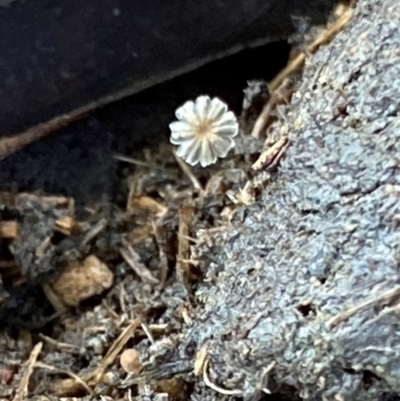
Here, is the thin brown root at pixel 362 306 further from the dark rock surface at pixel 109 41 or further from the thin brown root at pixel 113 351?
the dark rock surface at pixel 109 41

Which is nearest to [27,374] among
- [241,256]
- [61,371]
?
[61,371]

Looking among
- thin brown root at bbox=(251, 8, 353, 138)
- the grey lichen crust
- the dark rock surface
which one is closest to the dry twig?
the grey lichen crust

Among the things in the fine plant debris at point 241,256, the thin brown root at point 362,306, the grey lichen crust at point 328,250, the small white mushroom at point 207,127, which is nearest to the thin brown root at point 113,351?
the fine plant debris at point 241,256

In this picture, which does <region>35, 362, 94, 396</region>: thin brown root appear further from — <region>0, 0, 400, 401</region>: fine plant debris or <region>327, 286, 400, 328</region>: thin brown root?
<region>327, 286, 400, 328</region>: thin brown root

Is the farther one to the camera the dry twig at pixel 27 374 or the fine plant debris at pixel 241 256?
the dry twig at pixel 27 374

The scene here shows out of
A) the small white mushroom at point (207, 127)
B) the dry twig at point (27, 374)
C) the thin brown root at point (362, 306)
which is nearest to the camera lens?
the thin brown root at point (362, 306)

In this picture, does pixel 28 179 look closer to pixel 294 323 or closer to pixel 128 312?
pixel 128 312

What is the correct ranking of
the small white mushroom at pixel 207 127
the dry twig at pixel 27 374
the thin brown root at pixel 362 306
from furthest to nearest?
the small white mushroom at pixel 207 127
the dry twig at pixel 27 374
the thin brown root at pixel 362 306

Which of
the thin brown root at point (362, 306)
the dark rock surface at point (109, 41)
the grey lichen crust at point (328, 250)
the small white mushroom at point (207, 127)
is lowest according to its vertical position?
the thin brown root at point (362, 306)

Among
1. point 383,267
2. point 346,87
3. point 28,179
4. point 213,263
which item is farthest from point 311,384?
point 28,179
